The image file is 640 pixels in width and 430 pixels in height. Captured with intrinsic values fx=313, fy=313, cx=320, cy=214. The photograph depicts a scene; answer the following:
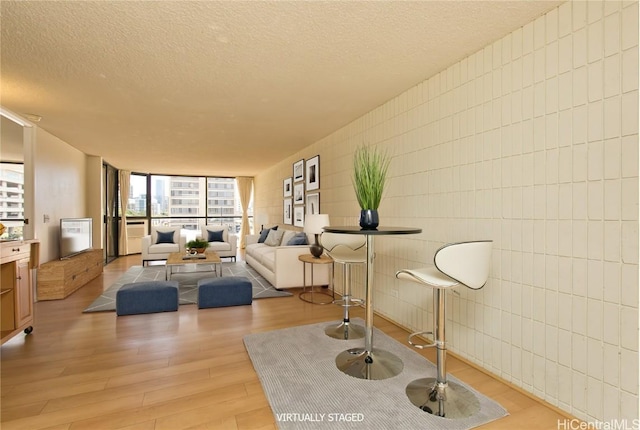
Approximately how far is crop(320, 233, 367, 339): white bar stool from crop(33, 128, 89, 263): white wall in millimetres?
4234

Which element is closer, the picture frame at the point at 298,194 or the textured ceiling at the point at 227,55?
the textured ceiling at the point at 227,55

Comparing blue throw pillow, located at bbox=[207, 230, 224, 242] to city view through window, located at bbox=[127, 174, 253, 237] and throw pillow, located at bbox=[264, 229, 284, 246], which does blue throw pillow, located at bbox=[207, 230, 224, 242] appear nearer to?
throw pillow, located at bbox=[264, 229, 284, 246]

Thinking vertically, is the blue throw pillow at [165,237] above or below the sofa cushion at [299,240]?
below

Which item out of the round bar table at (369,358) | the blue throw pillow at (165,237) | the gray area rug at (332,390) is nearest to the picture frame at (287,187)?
the blue throw pillow at (165,237)

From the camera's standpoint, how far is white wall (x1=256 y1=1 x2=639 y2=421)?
164cm

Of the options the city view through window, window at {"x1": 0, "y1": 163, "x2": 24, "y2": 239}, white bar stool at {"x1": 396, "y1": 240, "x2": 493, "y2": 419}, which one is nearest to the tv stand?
window at {"x1": 0, "y1": 163, "x2": 24, "y2": 239}

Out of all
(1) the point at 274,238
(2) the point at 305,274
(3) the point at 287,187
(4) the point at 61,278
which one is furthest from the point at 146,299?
(3) the point at 287,187

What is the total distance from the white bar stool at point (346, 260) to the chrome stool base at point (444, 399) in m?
0.96

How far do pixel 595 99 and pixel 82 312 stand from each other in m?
5.18

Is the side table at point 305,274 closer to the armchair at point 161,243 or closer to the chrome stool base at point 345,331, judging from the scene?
the chrome stool base at point 345,331

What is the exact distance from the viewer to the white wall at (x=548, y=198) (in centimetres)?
164

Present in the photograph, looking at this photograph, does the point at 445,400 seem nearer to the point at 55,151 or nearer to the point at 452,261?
the point at 452,261

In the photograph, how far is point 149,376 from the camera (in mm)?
2299

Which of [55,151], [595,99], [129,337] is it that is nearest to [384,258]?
[595,99]
